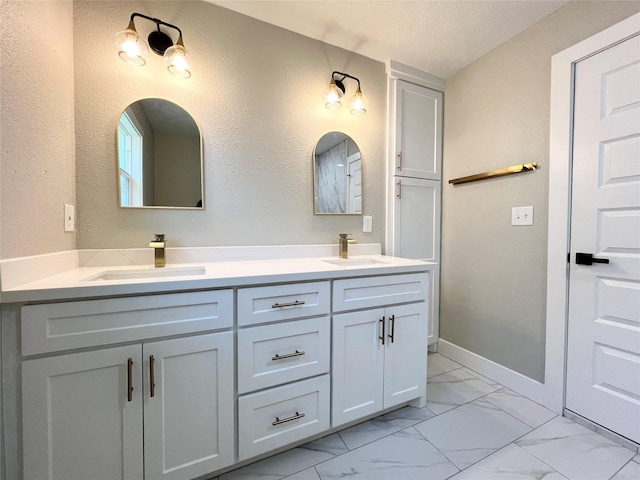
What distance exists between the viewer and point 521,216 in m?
1.71

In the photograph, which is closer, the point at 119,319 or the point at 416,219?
the point at 119,319

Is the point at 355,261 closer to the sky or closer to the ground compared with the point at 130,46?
closer to the ground

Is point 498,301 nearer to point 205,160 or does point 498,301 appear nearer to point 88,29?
point 205,160

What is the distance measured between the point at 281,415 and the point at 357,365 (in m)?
0.42

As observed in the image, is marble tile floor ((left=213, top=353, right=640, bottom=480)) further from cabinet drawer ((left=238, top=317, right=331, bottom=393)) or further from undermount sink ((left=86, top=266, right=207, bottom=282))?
undermount sink ((left=86, top=266, right=207, bottom=282))

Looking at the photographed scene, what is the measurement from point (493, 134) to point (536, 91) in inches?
12.3

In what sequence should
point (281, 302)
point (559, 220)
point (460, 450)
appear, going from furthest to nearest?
1. point (559, 220)
2. point (460, 450)
3. point (281, 302)

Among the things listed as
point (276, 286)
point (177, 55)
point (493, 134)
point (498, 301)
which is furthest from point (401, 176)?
point (177, 55)

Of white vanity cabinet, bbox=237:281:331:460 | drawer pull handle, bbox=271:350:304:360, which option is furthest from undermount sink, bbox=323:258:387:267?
drawer pull handle, bbox=271:350:304:360

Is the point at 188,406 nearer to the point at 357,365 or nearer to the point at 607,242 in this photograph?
the point at 357,365

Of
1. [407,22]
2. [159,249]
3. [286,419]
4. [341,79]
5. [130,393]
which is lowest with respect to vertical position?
[286,419]

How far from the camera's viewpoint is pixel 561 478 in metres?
1.12

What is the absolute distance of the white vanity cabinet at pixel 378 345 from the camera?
130cm

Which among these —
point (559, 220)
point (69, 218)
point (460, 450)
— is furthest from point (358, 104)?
point (460, 450)
